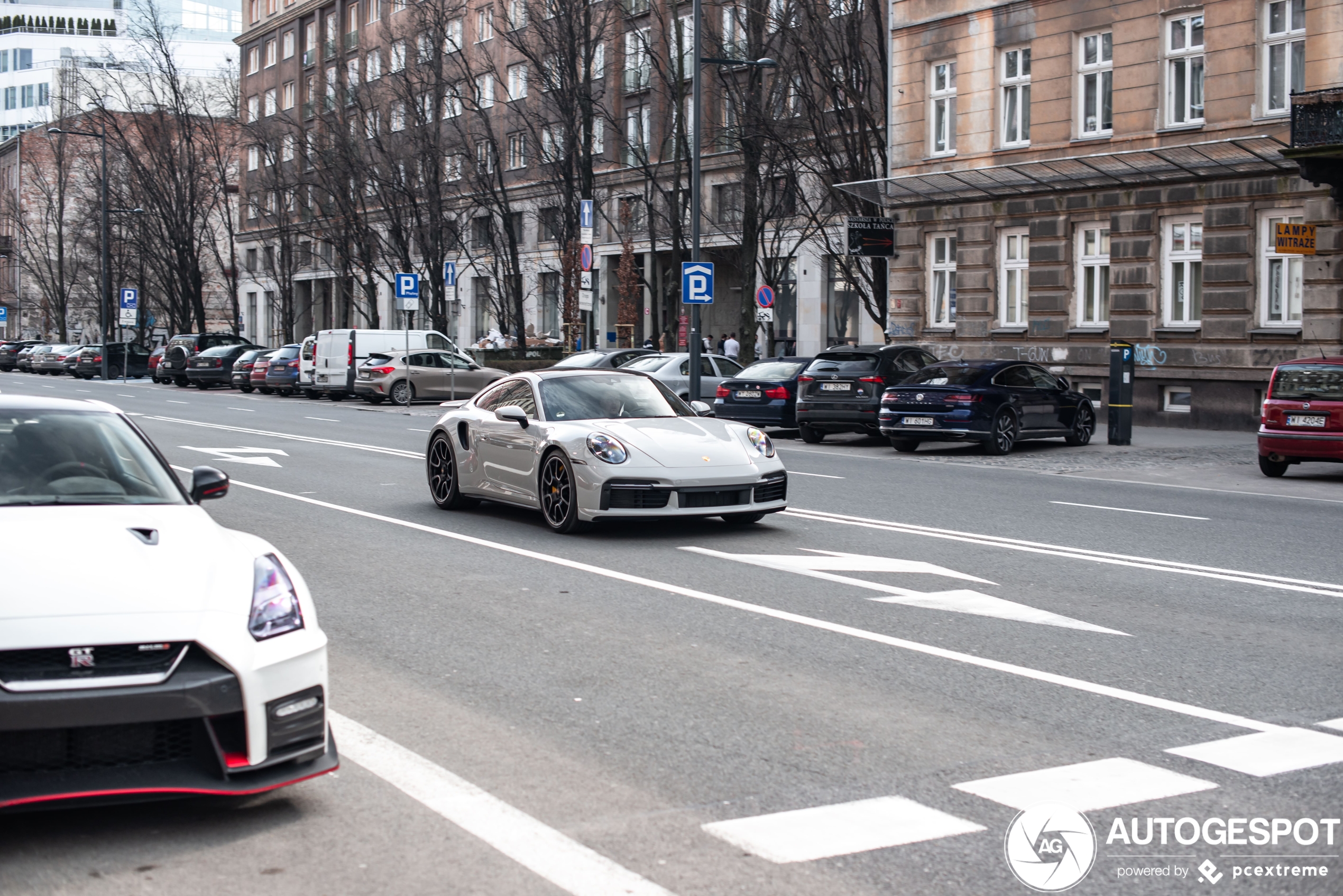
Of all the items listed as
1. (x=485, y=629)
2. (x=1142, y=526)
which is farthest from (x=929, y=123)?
(x=485, y=629)

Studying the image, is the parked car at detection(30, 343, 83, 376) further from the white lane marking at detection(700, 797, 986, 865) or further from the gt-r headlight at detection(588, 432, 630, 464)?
the white lane marking at detection(700, 797, 986, 865)

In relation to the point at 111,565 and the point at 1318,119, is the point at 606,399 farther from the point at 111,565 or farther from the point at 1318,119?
the point at 1318,119

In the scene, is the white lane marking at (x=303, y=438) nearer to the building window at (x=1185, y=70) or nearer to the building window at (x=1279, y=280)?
the building window at (x=1279, y=280)

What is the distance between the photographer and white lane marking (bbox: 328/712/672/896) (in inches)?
157

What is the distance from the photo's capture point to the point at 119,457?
5.89 metres

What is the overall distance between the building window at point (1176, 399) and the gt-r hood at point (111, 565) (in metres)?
26.1

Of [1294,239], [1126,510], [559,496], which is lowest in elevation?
[1126,510]

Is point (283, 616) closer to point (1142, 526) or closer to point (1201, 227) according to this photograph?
point (1142, 526)

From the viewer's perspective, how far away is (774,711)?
5.97 meters

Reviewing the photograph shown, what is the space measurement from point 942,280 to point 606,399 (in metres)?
23.0

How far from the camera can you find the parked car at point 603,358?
30.8 meters

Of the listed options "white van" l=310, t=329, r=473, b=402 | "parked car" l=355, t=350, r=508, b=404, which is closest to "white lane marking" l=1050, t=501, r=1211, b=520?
"parked car" l=355, t=350, r=508, b=404

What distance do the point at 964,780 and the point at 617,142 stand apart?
52.2 m

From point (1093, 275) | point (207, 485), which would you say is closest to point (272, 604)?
point (207, 485)
